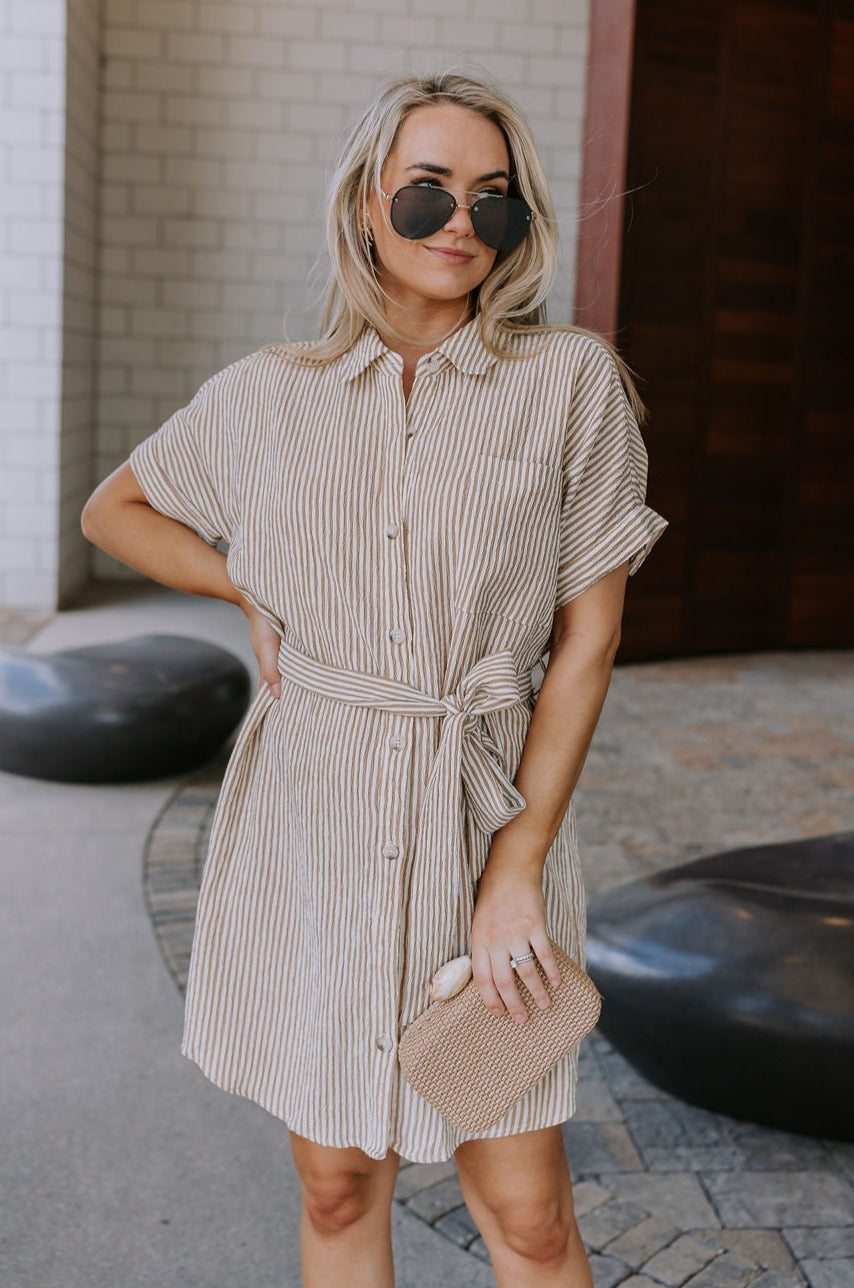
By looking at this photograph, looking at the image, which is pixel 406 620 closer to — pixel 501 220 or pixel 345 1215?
pixel 501 220

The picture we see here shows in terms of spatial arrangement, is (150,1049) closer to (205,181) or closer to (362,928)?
(362,928)

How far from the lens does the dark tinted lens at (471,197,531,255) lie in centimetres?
142

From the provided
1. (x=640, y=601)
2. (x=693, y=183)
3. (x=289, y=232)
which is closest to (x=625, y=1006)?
(x=640, y=601)

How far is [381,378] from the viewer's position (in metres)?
1.45

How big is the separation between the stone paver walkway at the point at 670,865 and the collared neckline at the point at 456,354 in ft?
4.60

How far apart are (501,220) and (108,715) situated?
3368mm

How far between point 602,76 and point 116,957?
542 centimetres

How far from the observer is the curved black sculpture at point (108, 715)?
4.56 m

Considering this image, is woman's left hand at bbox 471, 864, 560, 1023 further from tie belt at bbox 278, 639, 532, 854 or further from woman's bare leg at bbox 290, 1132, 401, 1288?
woman's bare leg at bbox 290, 1132, 401, 1288

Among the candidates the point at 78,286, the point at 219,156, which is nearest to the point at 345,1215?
the point at 78,286

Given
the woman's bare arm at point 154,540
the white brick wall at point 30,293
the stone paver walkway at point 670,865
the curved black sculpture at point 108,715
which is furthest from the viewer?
→ the white brick wall at point 30,293

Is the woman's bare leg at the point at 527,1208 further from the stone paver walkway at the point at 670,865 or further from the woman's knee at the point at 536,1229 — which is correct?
the stone paver walkway at the point at 670,865

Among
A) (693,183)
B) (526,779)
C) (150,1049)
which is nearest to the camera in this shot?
(526,779)

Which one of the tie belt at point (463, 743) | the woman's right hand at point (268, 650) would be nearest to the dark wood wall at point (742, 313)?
the woman's right hand at point (268, 650)
